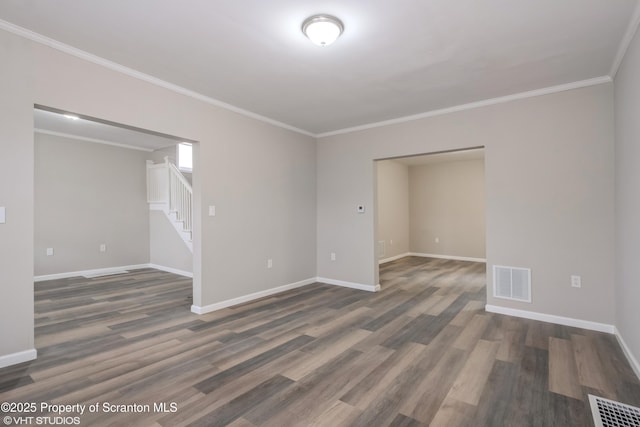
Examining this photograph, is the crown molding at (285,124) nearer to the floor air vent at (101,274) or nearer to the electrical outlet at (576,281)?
the electrical outlet at (576,281)

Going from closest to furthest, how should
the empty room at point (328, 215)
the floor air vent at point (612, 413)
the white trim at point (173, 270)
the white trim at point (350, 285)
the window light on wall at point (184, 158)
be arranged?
the floor air vent at point (612, 413), the empty room at point (328, 215), the white trim at point (350, 285), the white trim at point (173, 270), the window light on wall at point (184, 158)

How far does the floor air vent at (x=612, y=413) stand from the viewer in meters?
1.86

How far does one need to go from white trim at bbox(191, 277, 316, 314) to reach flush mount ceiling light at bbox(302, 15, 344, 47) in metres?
3.26

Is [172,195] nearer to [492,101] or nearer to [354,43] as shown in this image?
[354,43]

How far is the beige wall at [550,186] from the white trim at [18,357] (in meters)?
4.80

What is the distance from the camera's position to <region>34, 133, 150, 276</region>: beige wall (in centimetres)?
583

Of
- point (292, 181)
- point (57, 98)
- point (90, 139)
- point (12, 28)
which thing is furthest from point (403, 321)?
point (90, 139)

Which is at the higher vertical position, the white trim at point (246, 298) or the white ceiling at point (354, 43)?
the white ceiling at point (354, 43)

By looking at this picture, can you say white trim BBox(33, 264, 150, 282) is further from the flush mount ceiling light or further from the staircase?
the flush mount ceiling light

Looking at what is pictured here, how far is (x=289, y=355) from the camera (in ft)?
9.09

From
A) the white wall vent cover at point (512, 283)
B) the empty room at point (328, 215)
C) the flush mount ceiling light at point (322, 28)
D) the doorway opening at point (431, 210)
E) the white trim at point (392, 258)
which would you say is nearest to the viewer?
the empty room at point (328, 215)

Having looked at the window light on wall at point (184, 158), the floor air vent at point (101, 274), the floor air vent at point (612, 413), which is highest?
the window light on wall at point (184, 158)

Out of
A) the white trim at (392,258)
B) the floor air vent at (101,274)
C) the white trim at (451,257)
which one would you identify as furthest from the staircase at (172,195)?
the white trim at (451,257)

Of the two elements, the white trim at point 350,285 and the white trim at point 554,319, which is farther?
the white trim at point 350,285
